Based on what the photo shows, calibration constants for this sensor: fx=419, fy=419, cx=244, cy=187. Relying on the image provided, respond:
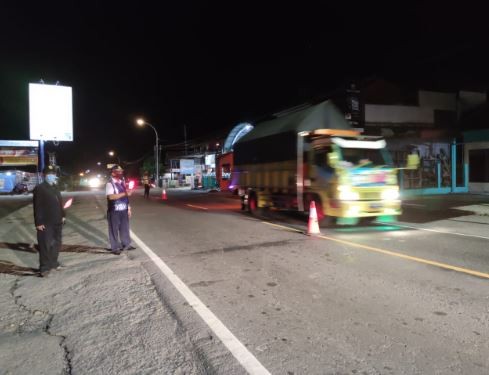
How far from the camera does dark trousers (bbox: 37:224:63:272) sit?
694 cm

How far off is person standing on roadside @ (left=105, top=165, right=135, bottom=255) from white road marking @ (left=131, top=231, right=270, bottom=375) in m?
1.96

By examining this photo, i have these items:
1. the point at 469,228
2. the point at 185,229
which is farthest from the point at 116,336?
the point at 469,228

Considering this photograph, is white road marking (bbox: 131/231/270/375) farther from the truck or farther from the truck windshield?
the truck windshield

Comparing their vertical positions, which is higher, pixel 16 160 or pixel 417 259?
pixel 16 160

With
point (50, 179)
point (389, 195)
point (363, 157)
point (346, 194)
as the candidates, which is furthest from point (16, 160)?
point (389, 195)

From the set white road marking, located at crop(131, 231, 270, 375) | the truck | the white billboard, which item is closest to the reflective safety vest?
white road marking, located at crop(131, 231, 270, 375)

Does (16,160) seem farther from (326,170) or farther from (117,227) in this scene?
(326,170)

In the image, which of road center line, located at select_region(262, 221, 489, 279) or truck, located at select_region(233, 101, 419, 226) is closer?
road center line, located at select_region(262, 221, 489, 279)

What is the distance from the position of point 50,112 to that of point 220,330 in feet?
82.7

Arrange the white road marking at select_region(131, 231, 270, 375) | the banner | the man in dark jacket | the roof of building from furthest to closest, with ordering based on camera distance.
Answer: the banner
the roof of building
the man in dark jacket
the white road marking at select_region(131, 231, 270, 375)

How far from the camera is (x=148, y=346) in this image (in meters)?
4.11

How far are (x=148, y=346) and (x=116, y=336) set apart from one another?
19.0 inches

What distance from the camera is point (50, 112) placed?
84.9ft

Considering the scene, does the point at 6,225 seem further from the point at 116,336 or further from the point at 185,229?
the point at 116,336
